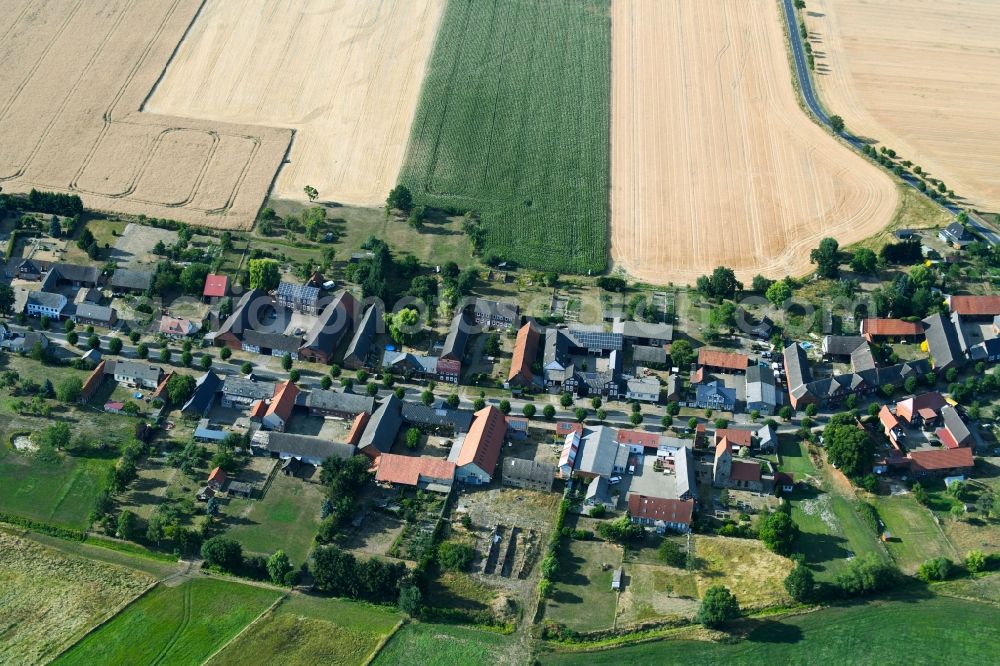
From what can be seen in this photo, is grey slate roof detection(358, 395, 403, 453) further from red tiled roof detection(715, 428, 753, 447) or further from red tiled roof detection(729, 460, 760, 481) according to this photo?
red tiled roof detection(729, 460, 760, 481)

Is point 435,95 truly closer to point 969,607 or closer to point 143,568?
point 143,568

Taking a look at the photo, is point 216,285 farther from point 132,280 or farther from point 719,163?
point 719,163

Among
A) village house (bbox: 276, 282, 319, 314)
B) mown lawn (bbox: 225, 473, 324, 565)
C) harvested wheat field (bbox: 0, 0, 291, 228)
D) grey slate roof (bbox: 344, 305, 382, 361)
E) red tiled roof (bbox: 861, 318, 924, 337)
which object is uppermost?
harvested wheat field (bbox: 0, 0, 291, 228)

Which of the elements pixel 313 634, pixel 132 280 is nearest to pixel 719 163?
pixel 132 280

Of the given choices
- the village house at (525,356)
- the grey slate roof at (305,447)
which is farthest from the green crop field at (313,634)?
the village house at (525,356)

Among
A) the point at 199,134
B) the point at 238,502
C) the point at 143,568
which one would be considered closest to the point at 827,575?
the point at 238,502

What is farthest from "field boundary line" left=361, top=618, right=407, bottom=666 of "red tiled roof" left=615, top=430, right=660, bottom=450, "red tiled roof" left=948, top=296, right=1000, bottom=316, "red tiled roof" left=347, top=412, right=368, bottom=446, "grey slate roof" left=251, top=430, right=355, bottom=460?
"red tiled roof" left=948, top=296, right=1000, bottom=316

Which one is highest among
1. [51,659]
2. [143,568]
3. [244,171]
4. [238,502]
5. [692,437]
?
[244,171]
